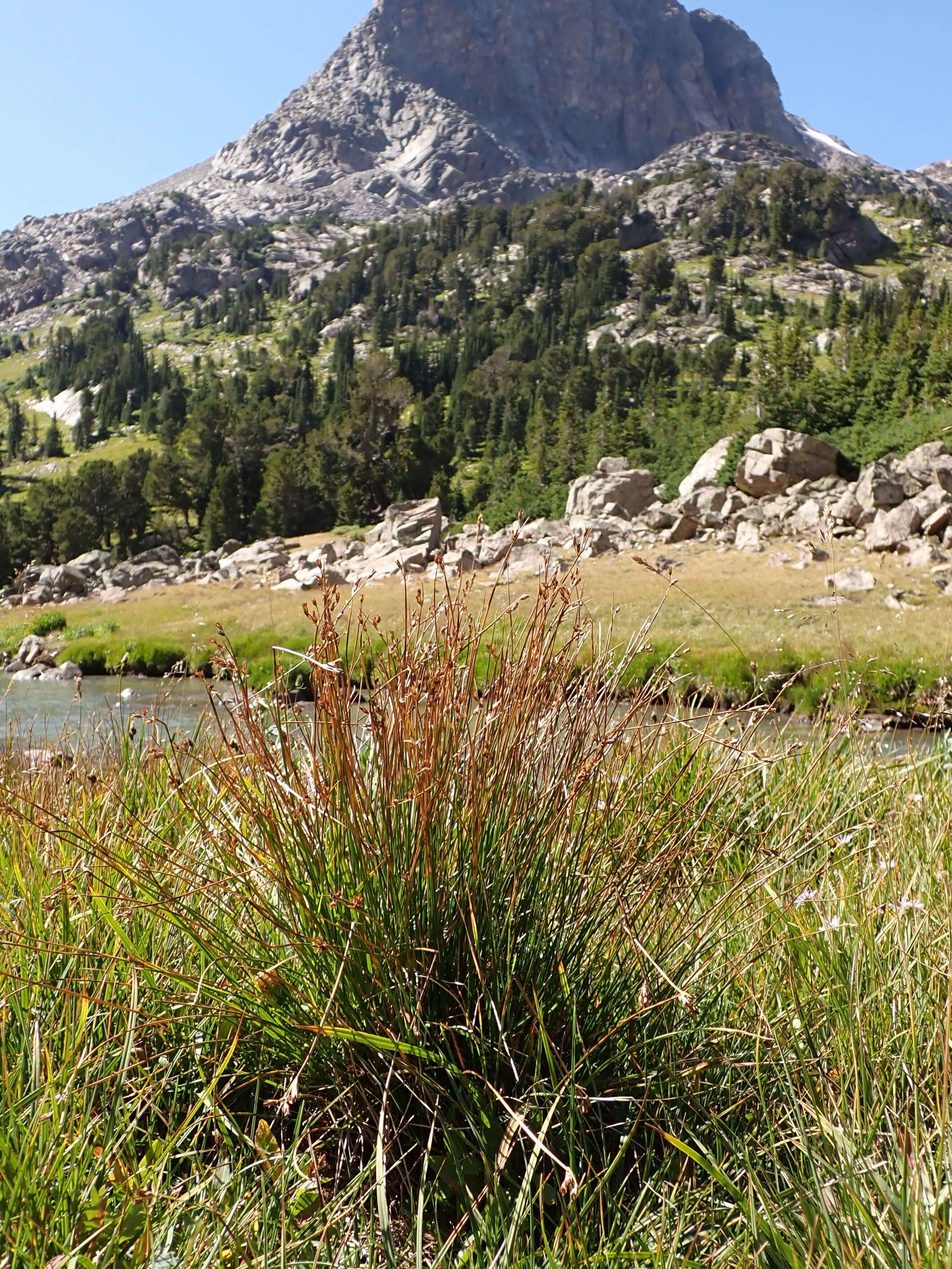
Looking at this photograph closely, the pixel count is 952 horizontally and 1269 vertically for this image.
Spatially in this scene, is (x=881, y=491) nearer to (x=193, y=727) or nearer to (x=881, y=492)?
(x=881, y=492)

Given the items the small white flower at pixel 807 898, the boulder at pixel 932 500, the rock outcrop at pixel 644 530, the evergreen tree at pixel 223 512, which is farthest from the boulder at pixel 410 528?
the small white flower at pixel 807 898

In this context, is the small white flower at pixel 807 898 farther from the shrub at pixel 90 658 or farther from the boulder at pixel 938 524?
the boulder at pixel 938 524

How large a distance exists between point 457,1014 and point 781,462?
41.9 metres

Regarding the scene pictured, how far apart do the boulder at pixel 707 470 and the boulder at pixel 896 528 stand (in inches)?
473

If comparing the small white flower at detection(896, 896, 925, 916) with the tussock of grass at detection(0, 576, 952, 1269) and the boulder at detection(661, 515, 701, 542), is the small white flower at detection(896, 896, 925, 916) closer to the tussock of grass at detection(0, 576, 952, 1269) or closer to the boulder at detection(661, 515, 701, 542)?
the tussock of grass at detection(0, 576, 952, 1269)

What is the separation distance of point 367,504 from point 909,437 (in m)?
34.2

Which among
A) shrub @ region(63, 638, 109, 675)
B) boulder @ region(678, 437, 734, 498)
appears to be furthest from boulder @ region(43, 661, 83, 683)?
boulder @ region(678, 437, 734, 498)

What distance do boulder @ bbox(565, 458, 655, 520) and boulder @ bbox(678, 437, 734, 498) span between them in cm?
188

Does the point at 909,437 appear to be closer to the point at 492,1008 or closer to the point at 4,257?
the point at 492,1008

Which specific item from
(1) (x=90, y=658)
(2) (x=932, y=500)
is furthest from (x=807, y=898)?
(2) (x=932, y=500)

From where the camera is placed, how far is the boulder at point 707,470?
143 feet

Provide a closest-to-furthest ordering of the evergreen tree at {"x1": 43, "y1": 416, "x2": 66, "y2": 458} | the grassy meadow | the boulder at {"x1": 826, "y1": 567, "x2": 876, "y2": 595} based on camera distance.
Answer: the grassy meadow < the boulder at {"x1": 826, "y1": 567, "x2": 876, "y2": 595} < the evergreen tree at {"x1": 43, "y1": 416, "x2": 66, "y2": 458}

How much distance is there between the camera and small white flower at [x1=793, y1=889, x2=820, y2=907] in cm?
213

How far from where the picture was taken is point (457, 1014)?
6.73 ft
